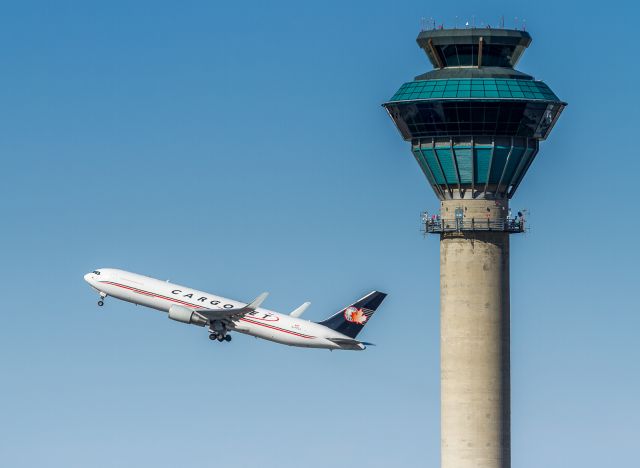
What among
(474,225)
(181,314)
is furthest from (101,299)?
(474,225)

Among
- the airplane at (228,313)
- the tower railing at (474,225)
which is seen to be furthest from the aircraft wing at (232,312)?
the tower railing at (474,225)

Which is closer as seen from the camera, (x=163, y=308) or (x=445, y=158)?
(x=445, y=158)

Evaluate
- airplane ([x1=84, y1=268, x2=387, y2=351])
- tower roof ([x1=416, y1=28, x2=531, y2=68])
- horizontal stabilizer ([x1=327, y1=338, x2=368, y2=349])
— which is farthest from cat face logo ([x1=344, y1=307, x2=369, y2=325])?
tower roof ([x1=416, y1=28, x2=531, y2=68])

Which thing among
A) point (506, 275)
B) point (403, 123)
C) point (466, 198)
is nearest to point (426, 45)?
point (403, 123)

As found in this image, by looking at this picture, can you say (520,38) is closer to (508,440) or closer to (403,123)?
(403,123)

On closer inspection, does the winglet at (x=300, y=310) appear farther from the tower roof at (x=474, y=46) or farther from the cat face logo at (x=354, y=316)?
the tower roof at (x=474, y=46)

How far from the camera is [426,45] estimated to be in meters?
Result: 145

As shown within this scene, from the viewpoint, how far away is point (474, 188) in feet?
469

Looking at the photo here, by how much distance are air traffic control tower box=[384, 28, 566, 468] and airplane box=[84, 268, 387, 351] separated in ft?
74.2

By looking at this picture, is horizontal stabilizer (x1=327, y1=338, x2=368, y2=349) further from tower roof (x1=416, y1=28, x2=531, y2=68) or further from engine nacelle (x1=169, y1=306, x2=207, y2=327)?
tower roof (x1=416, y1=28, x2=531, y2=68)

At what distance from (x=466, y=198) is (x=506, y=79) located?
14101 millimetres

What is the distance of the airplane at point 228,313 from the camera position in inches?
6275

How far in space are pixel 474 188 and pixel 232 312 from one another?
36.8 m

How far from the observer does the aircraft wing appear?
6265 inches
